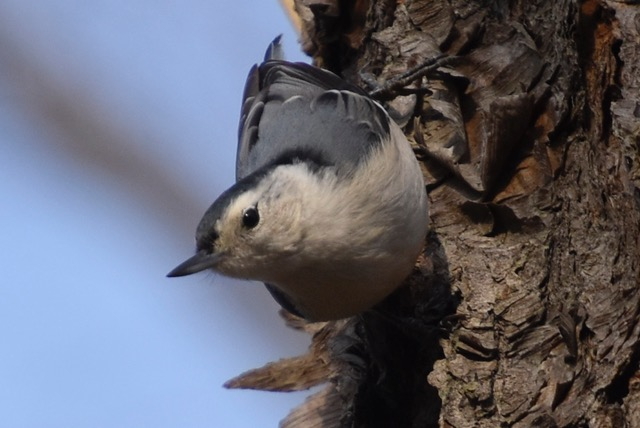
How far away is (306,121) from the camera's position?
2121mm

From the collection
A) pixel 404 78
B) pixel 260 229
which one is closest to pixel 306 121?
pixel 404 78

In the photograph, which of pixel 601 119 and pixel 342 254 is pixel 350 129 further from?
pixel 601 119

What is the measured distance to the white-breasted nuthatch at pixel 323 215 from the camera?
1778 millimetres

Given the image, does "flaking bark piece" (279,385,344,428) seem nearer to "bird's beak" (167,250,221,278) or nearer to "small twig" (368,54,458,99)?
"bird's beak" (167,250,221,278)

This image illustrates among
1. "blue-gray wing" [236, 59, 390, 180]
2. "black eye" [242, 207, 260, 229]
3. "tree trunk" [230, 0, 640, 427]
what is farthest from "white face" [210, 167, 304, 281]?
"tree trunk" [230, 0, 640, 427]

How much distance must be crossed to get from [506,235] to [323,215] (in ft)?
1.44

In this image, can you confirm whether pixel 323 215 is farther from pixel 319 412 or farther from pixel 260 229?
pixel 319 412

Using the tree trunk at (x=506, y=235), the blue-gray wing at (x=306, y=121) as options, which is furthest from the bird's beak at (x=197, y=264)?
the tree trunk at (x=506, y=235)

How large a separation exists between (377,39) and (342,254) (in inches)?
30.3

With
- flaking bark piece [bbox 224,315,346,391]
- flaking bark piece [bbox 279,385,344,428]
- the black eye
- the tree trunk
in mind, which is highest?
the black eye

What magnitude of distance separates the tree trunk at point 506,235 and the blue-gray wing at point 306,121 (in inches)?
6.1

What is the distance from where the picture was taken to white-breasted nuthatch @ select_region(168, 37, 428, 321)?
5.83 ft

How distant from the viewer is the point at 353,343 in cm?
224

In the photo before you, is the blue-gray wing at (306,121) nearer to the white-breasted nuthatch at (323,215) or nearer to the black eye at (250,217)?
the white-breasted nuthatch at (323,215)
